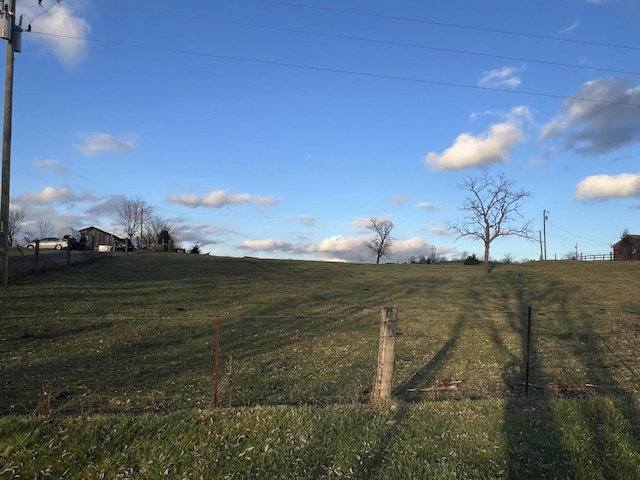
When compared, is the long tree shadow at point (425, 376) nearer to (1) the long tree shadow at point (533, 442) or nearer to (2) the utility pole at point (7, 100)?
(1) the long tree shadow at point (533, 442)

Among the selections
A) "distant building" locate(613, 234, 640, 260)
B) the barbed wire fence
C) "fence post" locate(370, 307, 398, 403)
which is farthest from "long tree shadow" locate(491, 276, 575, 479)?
"distant building" locate(613, 234, 640, 260)

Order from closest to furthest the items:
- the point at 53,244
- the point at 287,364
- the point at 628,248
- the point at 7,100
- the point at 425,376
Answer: the point at 425,376
the point at 287,364
the point at 7,100
the point at 53,244
the point at 628,248

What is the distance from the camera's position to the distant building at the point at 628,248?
278 ft

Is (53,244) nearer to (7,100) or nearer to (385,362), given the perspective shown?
(7,100)

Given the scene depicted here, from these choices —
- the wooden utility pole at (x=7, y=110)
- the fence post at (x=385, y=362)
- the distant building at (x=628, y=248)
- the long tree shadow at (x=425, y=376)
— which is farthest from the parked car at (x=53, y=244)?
the distant building at (x=628, y=248)

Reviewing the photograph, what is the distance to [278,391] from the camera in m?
8.12

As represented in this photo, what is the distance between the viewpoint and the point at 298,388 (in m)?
8.34

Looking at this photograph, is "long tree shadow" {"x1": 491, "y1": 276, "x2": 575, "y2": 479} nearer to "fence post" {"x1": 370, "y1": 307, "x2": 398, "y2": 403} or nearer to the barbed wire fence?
"fence post" {"x1": 370, "y1": 307, "x2": 398, "y2": 403}

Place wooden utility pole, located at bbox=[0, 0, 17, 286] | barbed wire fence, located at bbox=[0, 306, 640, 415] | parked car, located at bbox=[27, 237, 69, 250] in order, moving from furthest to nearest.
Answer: parked car, located at bbox=[27, 237, 69, 250]
wooden utility pole, located at bbox=[0, 0, 17, 286]
barbed wire fence, located at bbox=[0, 306, 640, 415]

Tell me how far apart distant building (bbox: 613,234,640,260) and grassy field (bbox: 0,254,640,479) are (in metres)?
73.0

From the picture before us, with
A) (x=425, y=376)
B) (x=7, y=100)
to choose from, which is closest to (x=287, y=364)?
(x=425, y=376)

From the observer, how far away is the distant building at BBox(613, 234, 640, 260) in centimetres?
8488

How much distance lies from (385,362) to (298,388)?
2657mm

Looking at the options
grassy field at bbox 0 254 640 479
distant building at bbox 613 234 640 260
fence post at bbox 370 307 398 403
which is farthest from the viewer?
distant building at bbox 613 234 640 260
